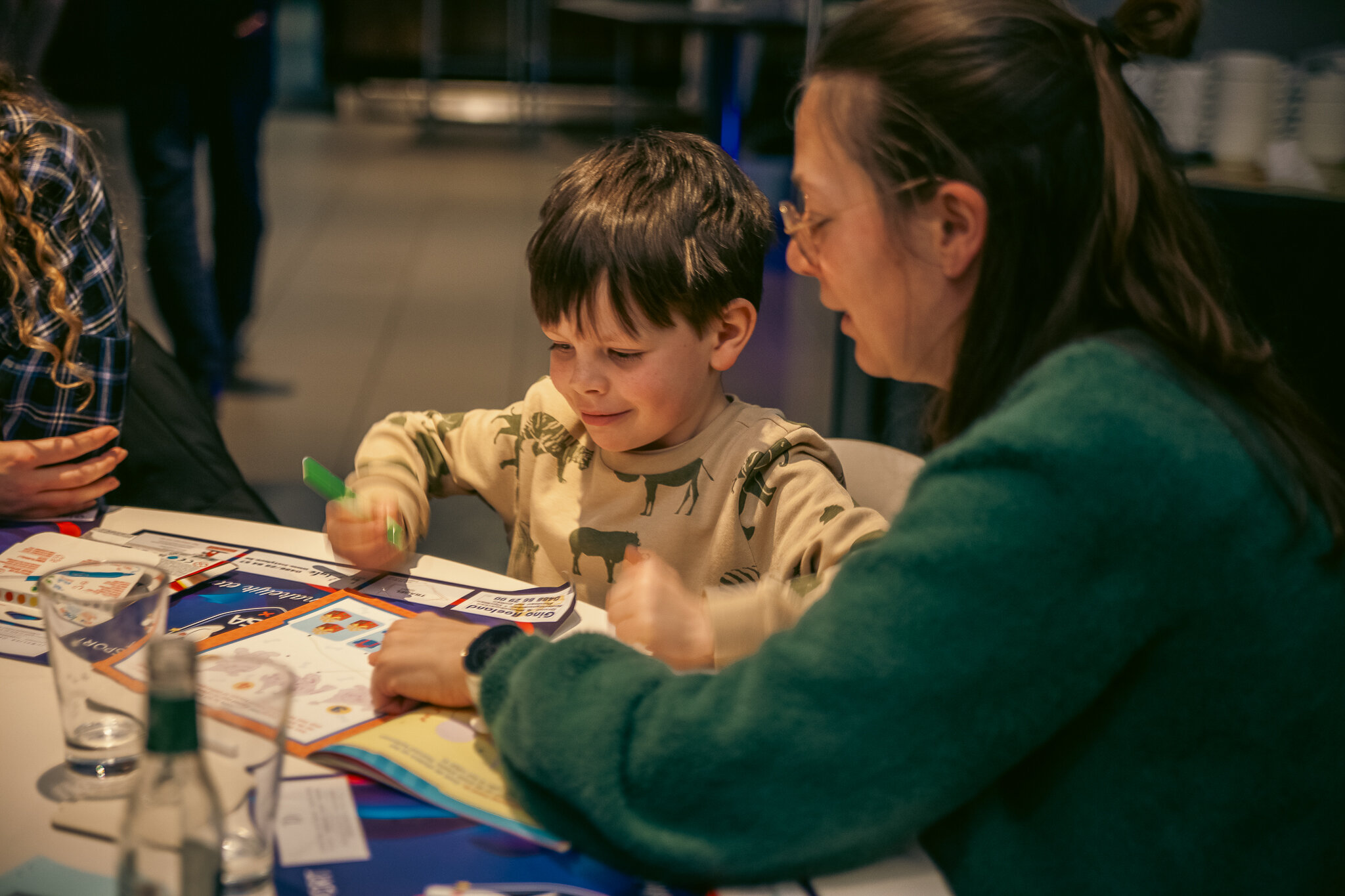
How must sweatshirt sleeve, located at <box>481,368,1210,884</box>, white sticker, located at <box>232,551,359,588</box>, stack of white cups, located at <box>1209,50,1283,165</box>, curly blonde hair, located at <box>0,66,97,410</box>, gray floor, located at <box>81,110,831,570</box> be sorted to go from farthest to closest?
1. gray floor, located at <box>81,110,831,570</box>
2. stack of white cups, located at <box>1209,50,1283,165</box>
3. curly blonde hair, located at <box>0,66,97,410</box>
4. white sticker, located at <box>232,551,359,588</box>
5. sweatshirt sleeve, located at <box>481,368,1210,884</box>

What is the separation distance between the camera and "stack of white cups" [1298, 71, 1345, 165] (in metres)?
2.72

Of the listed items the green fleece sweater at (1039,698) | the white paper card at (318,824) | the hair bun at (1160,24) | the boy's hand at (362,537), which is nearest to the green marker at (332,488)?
the boy's hand at (362,537)

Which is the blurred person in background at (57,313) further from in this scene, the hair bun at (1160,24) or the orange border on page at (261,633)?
the hair bun at (1160,24)

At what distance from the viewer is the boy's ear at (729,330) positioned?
1.34 metres

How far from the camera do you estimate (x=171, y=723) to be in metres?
0.52

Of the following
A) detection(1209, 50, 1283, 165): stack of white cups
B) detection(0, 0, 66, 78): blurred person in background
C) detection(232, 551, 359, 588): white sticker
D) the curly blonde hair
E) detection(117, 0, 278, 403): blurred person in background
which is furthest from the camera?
detection(117, 0, 278, 403): blurred person in background

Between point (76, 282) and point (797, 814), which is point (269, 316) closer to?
point (76, 282)

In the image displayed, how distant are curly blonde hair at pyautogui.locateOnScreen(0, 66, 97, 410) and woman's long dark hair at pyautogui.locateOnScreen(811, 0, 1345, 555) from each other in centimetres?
100

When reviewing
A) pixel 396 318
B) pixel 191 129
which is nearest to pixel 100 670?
pixel 191 129

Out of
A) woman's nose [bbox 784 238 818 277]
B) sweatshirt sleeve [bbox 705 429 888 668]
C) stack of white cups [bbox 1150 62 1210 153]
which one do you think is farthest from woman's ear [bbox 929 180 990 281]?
stack of white cups [bbox 1150 62 1210 153]

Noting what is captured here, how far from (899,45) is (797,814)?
1.63 feet

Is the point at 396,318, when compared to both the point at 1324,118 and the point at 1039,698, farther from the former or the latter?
the point at 1039,698

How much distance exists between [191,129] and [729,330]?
2653mm

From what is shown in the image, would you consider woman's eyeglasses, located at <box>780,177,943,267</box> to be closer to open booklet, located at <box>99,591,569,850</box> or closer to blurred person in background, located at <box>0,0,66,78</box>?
open booklet, located at <box>99,591,569,850</box>
